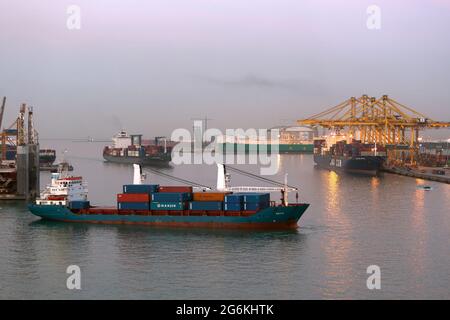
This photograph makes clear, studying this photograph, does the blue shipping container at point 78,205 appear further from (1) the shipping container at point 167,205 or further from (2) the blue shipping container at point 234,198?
(2) the blue shipping container at point 234,198

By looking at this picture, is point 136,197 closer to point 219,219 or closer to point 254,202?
point 219,219

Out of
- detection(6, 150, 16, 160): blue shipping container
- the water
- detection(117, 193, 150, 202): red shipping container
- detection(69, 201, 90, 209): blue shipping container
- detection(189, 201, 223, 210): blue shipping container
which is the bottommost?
the water

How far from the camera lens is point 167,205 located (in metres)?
36.3

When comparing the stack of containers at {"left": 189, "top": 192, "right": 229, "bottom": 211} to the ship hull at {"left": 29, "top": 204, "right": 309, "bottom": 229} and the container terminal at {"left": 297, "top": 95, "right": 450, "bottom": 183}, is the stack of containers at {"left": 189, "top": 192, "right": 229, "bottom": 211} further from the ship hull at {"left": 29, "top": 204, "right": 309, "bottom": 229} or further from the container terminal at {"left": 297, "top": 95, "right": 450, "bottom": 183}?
the container terminal at {"left": 297, "top": 95, "right": 450, "bottom": 183}

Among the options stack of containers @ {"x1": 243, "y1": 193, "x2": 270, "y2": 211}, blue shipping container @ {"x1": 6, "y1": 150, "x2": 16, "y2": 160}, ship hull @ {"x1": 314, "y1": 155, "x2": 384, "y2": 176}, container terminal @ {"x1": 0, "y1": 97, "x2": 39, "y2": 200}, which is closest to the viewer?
stack of containers @ {"x1": 243, "y1": 193, "x2": 270, "y2": 211}

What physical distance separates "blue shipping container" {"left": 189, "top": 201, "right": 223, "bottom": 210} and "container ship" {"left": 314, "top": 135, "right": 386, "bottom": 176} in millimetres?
59004

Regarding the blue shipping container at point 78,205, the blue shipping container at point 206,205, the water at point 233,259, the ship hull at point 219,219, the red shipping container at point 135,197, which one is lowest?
the water at point 233,259

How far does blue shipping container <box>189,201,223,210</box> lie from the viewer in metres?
35.7

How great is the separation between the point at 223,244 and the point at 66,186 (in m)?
13.9

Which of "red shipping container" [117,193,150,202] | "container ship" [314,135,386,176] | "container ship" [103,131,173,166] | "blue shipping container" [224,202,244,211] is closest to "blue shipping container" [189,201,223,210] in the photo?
"blue shipping container" [224,202,244,211]

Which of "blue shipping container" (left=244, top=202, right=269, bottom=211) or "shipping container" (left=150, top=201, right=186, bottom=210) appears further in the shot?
"shipping container" (left=150, top=201, right=186, bottom=210)

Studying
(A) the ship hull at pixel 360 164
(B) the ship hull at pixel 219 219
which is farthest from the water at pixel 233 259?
(A) the ship hull at pixel 360 164

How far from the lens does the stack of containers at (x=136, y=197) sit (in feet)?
121
